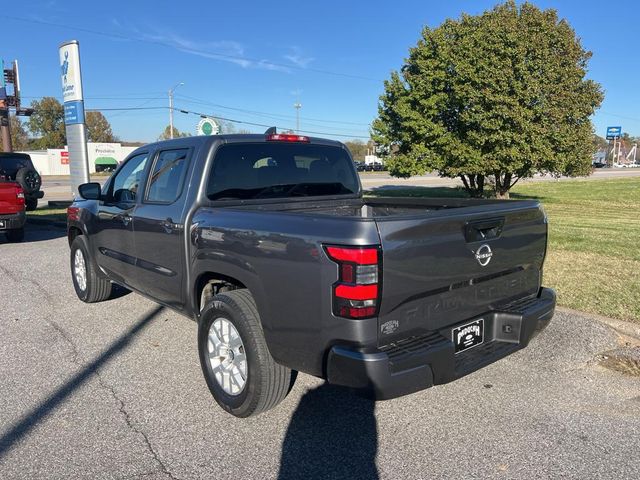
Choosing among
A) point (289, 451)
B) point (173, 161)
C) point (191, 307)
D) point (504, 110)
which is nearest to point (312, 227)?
point (289, 451)

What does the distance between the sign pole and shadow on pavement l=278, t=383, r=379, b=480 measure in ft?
41.0

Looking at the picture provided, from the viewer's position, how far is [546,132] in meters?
14.5

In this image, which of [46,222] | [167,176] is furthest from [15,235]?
→ [167,176]

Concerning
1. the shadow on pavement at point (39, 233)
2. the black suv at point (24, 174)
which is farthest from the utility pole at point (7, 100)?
the shadow on pavement at point (39, 233)

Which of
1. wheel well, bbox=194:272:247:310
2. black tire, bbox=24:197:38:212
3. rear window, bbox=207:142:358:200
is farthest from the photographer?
black tire, bbox=24:197:38:212

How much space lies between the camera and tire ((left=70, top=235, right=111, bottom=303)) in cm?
575

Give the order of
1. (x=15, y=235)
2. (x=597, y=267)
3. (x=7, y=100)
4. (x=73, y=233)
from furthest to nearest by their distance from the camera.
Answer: (x=7, y=100), (x=15, y=235), (x=597, y=267), (x=73, y=233)

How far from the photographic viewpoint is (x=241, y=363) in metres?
3.32

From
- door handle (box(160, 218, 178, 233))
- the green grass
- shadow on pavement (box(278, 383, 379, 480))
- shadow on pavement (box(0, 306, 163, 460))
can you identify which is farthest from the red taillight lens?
the green grass

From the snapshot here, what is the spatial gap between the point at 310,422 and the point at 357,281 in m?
1.24

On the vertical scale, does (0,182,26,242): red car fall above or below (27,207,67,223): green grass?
above

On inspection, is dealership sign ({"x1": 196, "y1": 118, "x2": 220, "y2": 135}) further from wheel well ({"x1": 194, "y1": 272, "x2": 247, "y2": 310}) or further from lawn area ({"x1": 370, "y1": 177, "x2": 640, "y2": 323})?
wheel well ({"x1": 194, "y1": 272, "x2": 247, "y2": 310})

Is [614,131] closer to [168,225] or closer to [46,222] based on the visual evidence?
[46,222]

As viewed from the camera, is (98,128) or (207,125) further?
(98,128)
